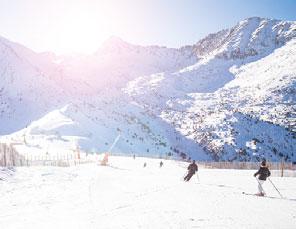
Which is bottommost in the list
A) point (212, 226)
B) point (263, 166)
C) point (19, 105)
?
point (212, 226)

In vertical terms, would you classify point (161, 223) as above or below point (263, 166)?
below

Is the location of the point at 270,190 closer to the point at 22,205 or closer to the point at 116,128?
the point at 22,205

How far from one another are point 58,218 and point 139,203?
4.72m

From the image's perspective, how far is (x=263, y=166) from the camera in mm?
25531

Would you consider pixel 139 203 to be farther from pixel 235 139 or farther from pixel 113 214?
pixel 235 139

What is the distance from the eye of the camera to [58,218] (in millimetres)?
16141

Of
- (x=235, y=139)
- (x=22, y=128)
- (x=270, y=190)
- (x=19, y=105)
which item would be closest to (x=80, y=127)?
(x=22, y=128)

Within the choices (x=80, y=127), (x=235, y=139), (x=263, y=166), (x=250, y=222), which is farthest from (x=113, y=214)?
(x=235, y=139)

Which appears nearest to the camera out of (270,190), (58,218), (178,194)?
(58,218)

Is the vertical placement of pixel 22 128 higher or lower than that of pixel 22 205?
higher

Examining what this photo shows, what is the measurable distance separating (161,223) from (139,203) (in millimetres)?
4773

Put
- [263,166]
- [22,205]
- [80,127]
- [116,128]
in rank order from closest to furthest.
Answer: [22,205] < [263,166] < [80,127] < [116,128]

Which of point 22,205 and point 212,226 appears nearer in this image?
Result: point 212,226

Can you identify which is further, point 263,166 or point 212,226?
point 263,166
